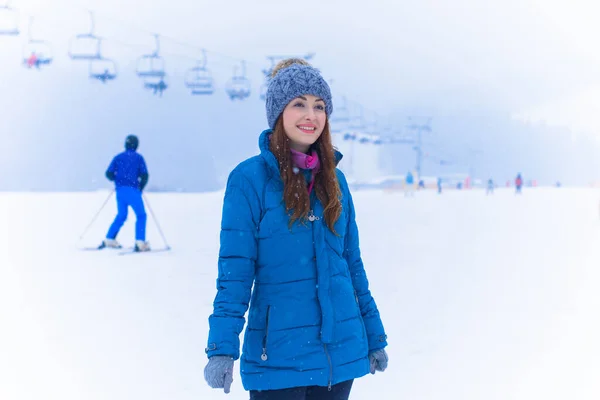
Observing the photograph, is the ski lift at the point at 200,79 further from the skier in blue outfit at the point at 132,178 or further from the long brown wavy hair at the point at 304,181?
the long brown wavy hair at the point at 304,181

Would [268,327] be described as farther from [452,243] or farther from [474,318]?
[452,243]

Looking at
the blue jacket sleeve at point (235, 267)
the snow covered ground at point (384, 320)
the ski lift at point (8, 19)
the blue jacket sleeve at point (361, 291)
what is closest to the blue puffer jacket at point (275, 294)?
the blue jacket sleeve at point (235, 267)

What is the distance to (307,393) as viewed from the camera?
1.74 metres

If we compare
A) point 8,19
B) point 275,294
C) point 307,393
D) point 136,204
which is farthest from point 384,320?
point 8,19

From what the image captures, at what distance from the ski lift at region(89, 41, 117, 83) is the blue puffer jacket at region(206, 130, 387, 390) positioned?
14002mm

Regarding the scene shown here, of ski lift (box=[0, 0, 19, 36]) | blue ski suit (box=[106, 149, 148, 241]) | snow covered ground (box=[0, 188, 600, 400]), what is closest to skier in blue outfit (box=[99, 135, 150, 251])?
blue ski suit (box=[106, 149, 148, 241])

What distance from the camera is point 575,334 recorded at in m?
4.07

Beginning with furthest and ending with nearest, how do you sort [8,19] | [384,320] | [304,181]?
[8,19]
[384,320]
[304,181]

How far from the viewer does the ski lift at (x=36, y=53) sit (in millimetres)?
14633

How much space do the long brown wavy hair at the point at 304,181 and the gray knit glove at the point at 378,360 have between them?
0.42 metres

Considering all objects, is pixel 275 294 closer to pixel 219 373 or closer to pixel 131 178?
pixel 219 373

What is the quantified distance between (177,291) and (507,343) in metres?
2.79

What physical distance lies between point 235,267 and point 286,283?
0.48 feet

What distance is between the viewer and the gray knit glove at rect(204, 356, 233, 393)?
1.58 m
